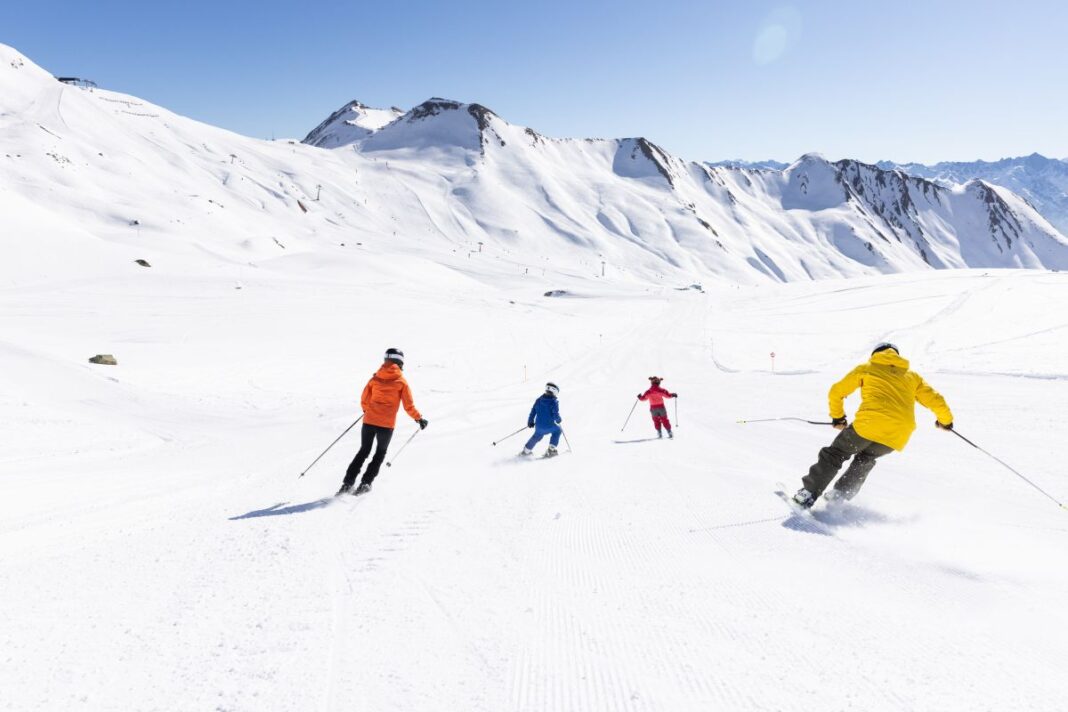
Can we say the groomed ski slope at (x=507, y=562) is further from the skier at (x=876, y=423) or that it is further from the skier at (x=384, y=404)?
the skier at (x=384, y=404)

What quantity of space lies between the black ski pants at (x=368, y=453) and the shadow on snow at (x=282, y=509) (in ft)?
1.77

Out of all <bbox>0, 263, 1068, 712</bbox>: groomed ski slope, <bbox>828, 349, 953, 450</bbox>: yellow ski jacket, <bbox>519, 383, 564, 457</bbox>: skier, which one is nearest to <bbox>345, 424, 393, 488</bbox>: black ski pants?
<bbox>0, 263, 1068, 712</bbox>: groomed ski slope

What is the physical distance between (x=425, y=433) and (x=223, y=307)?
20.6 meters

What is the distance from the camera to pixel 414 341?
2733 centimetres

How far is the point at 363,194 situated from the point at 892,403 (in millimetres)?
132755

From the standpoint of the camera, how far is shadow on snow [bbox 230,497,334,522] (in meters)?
5.75

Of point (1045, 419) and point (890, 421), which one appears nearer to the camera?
point (890, 421)

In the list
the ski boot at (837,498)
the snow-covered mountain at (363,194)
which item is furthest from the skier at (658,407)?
the snow-covered mountain at (363,194)

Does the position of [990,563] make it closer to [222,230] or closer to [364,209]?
[222,230]

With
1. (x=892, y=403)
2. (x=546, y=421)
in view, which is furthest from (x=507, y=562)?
(x=546, y=421)

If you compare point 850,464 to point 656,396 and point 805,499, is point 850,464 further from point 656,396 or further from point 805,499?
point 656,396

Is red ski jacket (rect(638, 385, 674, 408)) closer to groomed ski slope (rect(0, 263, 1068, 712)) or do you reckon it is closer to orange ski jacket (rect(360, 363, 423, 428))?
groomed ski slope (rect(0, 263, 1068, 712))

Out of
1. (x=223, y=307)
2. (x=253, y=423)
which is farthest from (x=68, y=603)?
(x=223, y=307)

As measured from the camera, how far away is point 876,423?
5480 millimetres
